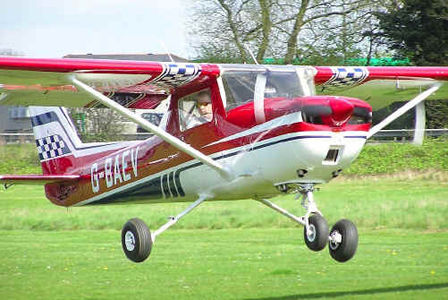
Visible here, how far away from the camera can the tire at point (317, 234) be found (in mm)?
10164

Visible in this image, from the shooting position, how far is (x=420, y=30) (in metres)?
32.4

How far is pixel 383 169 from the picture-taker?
28938 mm

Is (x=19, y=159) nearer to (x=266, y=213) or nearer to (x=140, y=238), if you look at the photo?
(x=266, y=213)

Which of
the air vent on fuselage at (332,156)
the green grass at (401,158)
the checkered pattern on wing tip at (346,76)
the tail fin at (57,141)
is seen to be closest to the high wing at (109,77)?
the air vent on fuselage at (332,156)

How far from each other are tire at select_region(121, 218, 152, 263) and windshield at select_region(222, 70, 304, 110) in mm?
1853

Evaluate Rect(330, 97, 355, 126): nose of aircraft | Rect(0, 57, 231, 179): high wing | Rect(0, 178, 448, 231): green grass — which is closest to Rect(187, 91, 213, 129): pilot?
Rect(0, 57, 231, 179): high wing

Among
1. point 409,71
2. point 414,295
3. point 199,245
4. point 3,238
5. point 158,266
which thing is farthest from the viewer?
point 3,238

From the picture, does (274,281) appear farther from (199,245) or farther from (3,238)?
(3,238)

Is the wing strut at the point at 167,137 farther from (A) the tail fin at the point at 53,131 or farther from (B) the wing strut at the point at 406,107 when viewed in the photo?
(A) the tail fin at the point at 53,131

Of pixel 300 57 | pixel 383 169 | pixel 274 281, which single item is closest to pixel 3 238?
pixel 274 281

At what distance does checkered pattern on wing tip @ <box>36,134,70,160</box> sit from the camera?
48.7ft

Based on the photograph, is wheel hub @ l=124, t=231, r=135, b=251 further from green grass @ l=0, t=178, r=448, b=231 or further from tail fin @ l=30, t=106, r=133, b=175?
green grass @ l=0, t=178, r=448, b=231

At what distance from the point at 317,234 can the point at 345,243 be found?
0.38 metres

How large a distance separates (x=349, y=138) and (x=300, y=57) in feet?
77.5
